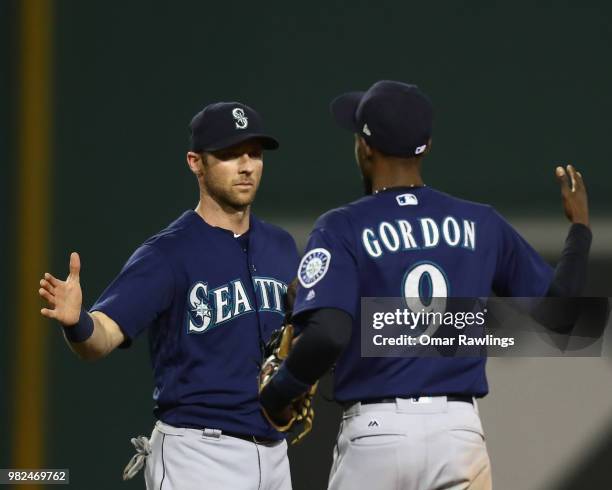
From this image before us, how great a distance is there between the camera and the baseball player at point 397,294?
238cm

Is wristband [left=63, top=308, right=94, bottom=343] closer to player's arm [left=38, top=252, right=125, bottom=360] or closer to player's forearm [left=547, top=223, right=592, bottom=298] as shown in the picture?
player's arm [left=38, top=252, right=125, bottom=360]

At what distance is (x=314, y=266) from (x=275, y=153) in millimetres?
1752

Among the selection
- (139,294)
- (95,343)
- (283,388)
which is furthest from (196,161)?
(283,388)

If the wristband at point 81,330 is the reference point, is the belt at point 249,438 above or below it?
below

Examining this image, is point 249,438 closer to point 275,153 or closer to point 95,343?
point 95,343

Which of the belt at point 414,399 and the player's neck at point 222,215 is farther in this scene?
the player's neck at point 222,215

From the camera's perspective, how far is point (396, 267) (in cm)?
241

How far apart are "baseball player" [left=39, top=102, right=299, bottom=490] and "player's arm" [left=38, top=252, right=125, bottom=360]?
0.5 inches

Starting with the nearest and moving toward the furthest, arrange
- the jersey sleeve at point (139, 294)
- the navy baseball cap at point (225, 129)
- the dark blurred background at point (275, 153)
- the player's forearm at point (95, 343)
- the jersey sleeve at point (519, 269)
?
the jersey sleeve at point (519, 269)
the player's forearm at point (95, 343)
the jersey sleeve at point (139, 294)
the navy baseball cap at point (225, 129)
the dark blurred background at point (275, 153)

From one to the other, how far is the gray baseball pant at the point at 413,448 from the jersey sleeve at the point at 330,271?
0.23m

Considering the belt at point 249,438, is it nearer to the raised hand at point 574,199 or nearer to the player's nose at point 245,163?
the player's nose at point 245,163

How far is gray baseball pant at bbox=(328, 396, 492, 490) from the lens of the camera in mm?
2391

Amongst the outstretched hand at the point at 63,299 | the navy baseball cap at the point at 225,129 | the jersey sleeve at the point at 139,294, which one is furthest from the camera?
the navy baseball cap at the point at 225,129

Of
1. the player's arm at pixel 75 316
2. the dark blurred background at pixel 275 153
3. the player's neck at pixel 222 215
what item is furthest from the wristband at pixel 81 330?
the dark blurred background at pixel 275 153
